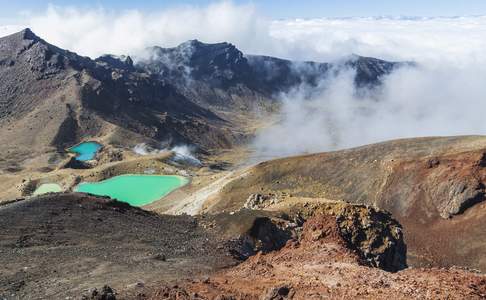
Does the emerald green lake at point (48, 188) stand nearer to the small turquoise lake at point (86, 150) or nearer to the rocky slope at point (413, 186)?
the small turquoise lake at point (86, 150)

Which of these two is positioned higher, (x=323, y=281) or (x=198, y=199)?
(x=323, y=281)

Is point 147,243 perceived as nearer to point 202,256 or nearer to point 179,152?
point 202,256

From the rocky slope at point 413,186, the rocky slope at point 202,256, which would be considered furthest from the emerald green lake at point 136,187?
the rocky slope at point 202,256

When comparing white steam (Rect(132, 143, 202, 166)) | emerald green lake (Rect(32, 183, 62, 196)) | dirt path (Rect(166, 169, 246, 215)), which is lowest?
dirt path (Rect(166, 169, 246, 215))

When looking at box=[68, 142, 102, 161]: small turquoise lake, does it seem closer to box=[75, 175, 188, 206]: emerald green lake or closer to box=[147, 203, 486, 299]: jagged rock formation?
box=[75, 175, 188, 206]: emerald green lake

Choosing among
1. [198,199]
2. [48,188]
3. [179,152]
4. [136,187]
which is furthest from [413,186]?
→ [179,152]

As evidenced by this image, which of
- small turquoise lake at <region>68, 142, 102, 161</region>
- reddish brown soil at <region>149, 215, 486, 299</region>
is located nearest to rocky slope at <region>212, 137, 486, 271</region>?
reddish brown soil at <region>149, 215, 486, 299</region>
